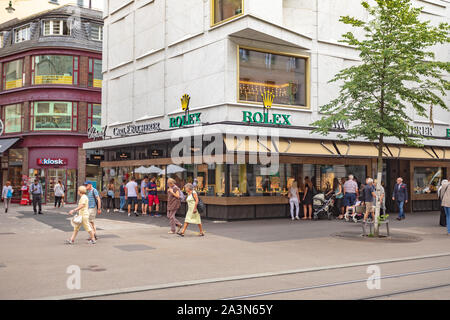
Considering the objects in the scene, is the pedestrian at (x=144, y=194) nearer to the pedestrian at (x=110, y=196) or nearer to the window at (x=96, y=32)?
the pedestrian at (x=110, y=196)

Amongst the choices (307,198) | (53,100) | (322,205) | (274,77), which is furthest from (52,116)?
(322,205)

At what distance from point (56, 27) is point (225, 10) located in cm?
1906

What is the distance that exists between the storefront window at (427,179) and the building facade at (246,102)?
0.20 feet

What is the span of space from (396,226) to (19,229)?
1335cm

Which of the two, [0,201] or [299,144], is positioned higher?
[299,144]

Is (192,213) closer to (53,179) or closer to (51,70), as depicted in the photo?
(53,179)

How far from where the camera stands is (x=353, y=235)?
14.2 meters

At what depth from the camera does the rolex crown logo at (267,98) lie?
19719mm

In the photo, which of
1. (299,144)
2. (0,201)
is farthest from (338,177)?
(0,201)

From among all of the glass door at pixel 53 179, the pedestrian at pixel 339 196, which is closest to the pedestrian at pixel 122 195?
the glass door at pixel 53 179

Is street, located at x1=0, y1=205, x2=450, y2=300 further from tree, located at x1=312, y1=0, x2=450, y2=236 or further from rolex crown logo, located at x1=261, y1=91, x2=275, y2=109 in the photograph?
rolex crown logo, located at x1=261, y1=91, x2=275, y2=109

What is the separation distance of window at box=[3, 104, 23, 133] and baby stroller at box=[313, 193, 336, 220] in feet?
77.8
